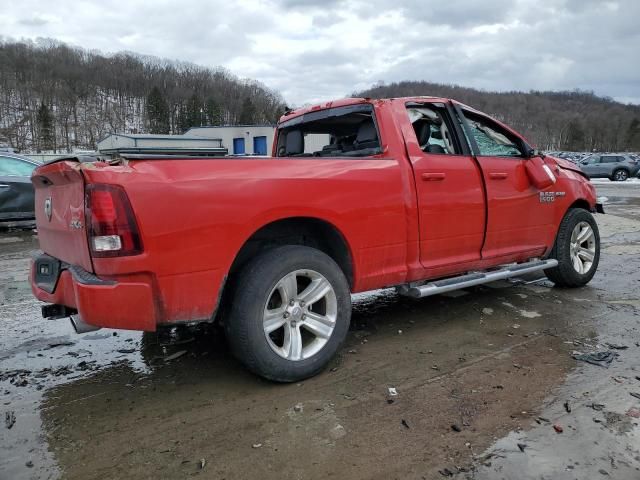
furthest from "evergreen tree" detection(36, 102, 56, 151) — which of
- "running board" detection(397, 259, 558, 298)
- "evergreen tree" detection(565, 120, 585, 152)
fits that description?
"evergreen tree" detection(565, 120, 585, 152)

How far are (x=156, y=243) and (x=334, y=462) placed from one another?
54.4 inches

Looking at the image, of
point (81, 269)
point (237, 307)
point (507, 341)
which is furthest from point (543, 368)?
point (81, 269)

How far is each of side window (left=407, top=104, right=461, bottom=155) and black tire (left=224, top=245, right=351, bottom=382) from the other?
1387 millimetres

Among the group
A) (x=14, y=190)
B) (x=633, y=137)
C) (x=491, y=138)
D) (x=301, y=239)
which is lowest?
(x=301, y=239)

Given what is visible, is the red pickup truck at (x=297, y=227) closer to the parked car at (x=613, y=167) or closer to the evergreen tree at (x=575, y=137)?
the parked car at (x=613, y=167)

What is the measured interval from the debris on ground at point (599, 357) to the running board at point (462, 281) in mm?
874

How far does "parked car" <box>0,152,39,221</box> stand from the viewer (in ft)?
29.9

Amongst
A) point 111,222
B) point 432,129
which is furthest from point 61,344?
point 432,129

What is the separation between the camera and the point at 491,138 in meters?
4.49

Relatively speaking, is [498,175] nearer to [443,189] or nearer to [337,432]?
[443,189]

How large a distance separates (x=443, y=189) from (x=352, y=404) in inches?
70.2

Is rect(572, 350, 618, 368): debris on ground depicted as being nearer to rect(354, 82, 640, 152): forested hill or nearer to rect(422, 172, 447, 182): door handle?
rect(422, 172, 447, 182): door handle

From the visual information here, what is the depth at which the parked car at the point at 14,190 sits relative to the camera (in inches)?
359

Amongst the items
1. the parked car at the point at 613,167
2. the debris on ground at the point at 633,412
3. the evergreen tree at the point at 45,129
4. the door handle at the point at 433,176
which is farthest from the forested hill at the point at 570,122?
the debris on ground at the point at 633,412
